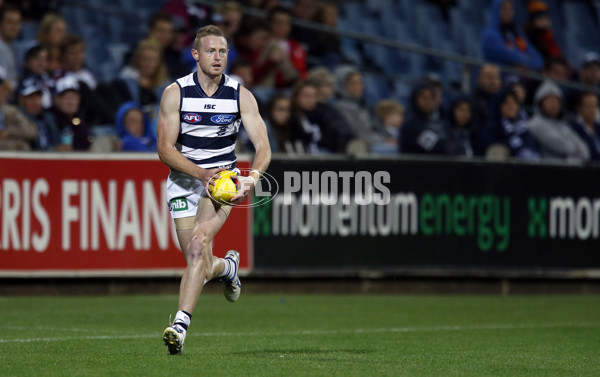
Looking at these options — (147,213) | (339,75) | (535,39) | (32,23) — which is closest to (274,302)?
(147,213)

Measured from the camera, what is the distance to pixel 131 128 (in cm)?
1512

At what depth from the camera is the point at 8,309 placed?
42.8 ft

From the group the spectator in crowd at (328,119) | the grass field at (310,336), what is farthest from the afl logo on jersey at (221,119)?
the spectator in crowd at (328,119)

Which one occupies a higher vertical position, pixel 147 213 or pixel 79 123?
pixel 79 123

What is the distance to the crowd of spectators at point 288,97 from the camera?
15.1m

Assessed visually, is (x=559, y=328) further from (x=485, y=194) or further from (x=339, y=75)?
(x=339, y=75)

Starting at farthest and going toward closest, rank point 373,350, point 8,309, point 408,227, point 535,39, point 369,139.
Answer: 1. point 535,39
2. point 369,139
3. point 408,227
4. point 8,309
5. point 373,350

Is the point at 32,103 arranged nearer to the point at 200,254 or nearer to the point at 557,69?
the point at 200,254

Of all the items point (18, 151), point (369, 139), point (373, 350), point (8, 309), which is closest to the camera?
point (373, 350)

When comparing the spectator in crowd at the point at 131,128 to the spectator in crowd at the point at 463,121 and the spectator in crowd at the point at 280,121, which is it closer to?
the spectator in crowd at the point at 280,121

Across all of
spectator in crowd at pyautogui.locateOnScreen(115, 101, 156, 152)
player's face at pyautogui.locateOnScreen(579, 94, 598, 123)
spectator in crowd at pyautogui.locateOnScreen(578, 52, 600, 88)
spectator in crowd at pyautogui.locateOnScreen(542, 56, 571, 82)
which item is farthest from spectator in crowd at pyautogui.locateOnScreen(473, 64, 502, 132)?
spectator in crowd at pyautogui.locateOnScreen(115, 101, 156, 152)

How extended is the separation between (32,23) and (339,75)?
476 centimetres

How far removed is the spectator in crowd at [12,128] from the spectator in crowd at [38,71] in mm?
578

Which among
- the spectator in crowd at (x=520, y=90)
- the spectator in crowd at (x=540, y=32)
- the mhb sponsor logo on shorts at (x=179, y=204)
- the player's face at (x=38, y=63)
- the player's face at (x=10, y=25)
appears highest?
the spectator in crowd at (x=540, y=32)
